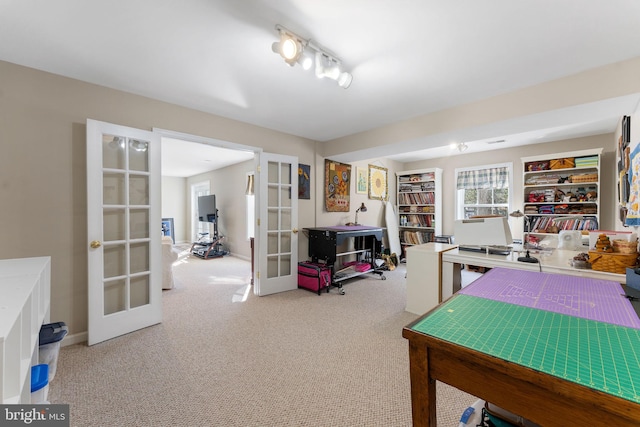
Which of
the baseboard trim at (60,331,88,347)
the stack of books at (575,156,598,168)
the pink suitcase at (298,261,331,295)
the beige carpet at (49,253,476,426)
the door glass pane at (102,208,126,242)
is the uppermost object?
the stack of books at (575,156,598,168)

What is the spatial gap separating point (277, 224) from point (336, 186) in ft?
4.51

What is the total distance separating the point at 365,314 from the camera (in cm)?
289

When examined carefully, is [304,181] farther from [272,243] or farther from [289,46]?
[289,46]

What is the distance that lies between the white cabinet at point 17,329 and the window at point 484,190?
5.87 m

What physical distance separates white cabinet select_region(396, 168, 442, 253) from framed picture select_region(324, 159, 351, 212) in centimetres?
181

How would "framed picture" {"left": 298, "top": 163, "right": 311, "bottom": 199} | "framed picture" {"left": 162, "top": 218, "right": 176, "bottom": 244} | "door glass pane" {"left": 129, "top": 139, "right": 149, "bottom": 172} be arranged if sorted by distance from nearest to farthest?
"door glass pane" {"left": 129, "top": 139, "right": 149, "bottom": 172} < "framed picture" {"left": 298, "top": 163, "right": 311, "bottom": 199} < "framed picture" {"left": 162, "top": 218, "right": 176, "bottom": 244}

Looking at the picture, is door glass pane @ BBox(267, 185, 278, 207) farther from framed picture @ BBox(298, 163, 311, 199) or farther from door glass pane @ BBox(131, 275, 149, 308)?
door glass pane @ BBox(131, 275, 149, 308)

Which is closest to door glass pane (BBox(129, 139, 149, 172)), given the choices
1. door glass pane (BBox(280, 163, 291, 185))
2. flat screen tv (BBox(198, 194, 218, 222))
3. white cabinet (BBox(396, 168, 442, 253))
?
door glass pane (BBox(280, 163, 291, 185))

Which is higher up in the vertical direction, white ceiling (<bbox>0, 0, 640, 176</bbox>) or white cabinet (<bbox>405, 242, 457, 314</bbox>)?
white ceiling (<bbox>0, 0, 640, 176</bbox>)

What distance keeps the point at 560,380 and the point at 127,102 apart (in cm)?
347

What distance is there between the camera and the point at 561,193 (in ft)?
13.3

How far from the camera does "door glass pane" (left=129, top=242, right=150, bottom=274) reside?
2559mm

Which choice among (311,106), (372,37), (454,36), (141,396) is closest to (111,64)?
(311,106)

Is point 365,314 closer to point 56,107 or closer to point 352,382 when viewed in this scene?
point 352,382
